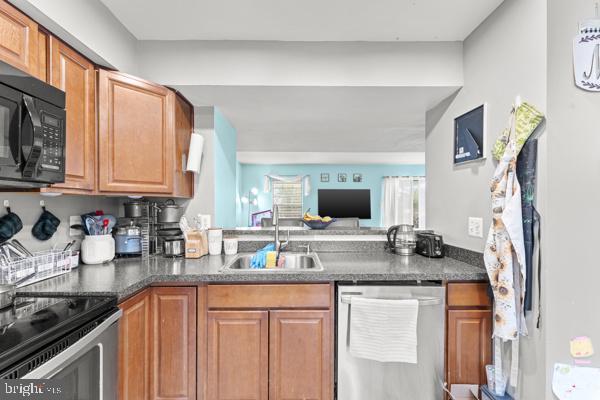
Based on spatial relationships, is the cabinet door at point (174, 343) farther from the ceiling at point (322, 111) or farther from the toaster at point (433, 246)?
the toaster at point (433, 246)

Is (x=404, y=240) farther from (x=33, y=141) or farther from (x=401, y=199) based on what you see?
(x=401, y=199)

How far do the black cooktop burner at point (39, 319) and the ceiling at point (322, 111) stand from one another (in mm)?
1349

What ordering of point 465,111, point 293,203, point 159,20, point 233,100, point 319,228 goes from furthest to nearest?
point 293,203, point 319,228, point 233,100, point 465,111, point 159,20

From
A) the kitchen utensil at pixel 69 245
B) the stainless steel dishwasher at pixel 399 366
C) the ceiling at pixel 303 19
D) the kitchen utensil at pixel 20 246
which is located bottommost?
the stainless steel dishwasher at pixel 399 366

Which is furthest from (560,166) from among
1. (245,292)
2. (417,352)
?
(245,292)

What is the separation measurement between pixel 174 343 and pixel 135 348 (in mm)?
195

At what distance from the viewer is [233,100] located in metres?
2.11

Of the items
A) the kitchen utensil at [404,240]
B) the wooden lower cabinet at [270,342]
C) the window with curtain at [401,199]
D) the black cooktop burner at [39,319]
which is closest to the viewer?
the black cooktop burner at [39,319]

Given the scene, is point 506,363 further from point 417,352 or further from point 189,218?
point 189,218

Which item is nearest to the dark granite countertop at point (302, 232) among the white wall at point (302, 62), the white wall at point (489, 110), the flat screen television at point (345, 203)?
the white wall at point (489, 110)

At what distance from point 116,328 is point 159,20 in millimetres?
1594

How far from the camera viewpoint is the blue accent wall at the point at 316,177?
661 cm

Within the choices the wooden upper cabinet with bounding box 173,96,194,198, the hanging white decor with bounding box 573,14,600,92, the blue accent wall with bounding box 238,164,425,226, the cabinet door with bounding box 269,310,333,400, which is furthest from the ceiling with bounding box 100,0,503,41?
the blue accent wall with bounding box 238,164,425,226

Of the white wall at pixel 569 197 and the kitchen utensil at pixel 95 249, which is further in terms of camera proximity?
the kitchen utensil at pixel 95 249
